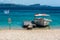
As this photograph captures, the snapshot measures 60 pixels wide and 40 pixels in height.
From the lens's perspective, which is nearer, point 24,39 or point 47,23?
point 24,39

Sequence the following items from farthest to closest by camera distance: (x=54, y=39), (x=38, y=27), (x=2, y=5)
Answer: (x=2, y=5) < (x=38, y=27) < (x=54, y=39)

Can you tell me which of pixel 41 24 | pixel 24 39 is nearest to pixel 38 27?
pixel 41 24

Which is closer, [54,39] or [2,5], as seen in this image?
[54,39]

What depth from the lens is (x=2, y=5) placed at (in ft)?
281

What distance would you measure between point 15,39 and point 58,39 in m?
2.41

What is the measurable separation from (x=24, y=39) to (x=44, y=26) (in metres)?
15.9

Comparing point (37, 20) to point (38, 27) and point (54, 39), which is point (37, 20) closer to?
point (38, 27)

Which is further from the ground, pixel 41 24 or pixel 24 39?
pixel 24 39

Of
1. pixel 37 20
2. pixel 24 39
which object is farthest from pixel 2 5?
pixel 24 39

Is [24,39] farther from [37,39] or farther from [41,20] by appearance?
[41,20]

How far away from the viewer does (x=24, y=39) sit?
1238 centimetres

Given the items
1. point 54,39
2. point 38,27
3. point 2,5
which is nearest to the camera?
point 54,39

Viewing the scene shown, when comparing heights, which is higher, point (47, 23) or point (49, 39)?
point (49, 39)

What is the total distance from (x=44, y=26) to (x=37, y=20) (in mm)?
1453
